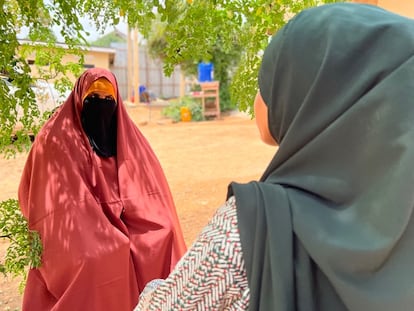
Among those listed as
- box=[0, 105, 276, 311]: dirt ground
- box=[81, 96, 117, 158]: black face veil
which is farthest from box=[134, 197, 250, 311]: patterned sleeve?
box=[0, 105, 276, 311]: dirt ground

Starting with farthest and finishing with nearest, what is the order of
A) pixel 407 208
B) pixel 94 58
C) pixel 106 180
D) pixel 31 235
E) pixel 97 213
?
pixel 94 58
pixel 106 180
pixel 97 213
pixel 31 235
pixel 407 208

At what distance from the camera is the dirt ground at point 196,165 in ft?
17.9

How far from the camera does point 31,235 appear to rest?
214 cm

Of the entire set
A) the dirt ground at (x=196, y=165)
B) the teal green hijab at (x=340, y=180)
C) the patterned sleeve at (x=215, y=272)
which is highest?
the teal green hijab at (x=340, y=180)

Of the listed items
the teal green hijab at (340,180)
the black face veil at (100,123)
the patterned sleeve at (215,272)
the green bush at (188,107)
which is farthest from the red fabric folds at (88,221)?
the green bush at (188,107)

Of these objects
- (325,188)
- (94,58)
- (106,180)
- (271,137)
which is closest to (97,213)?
(106,180)

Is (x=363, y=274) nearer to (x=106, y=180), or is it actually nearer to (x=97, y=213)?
(x=97, y=213)

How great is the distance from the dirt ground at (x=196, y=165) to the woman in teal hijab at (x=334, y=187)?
330cm

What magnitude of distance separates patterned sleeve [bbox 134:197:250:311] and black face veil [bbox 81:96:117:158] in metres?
1.74

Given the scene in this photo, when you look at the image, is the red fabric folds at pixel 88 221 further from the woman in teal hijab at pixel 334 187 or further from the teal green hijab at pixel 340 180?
the teal green hijab at pixel 340 180

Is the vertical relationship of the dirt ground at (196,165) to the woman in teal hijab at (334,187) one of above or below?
below

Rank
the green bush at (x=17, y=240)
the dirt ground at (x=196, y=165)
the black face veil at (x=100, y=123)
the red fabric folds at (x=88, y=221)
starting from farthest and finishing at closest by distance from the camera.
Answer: the dirt ground at (x=196, y=165) → the black face veil at (x=100, y=123) → the red fabric folds at (x=88, y=221) → the green bush at (x=17, y=240)

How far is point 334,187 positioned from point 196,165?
7.77 meters

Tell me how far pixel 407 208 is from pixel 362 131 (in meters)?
0.15
